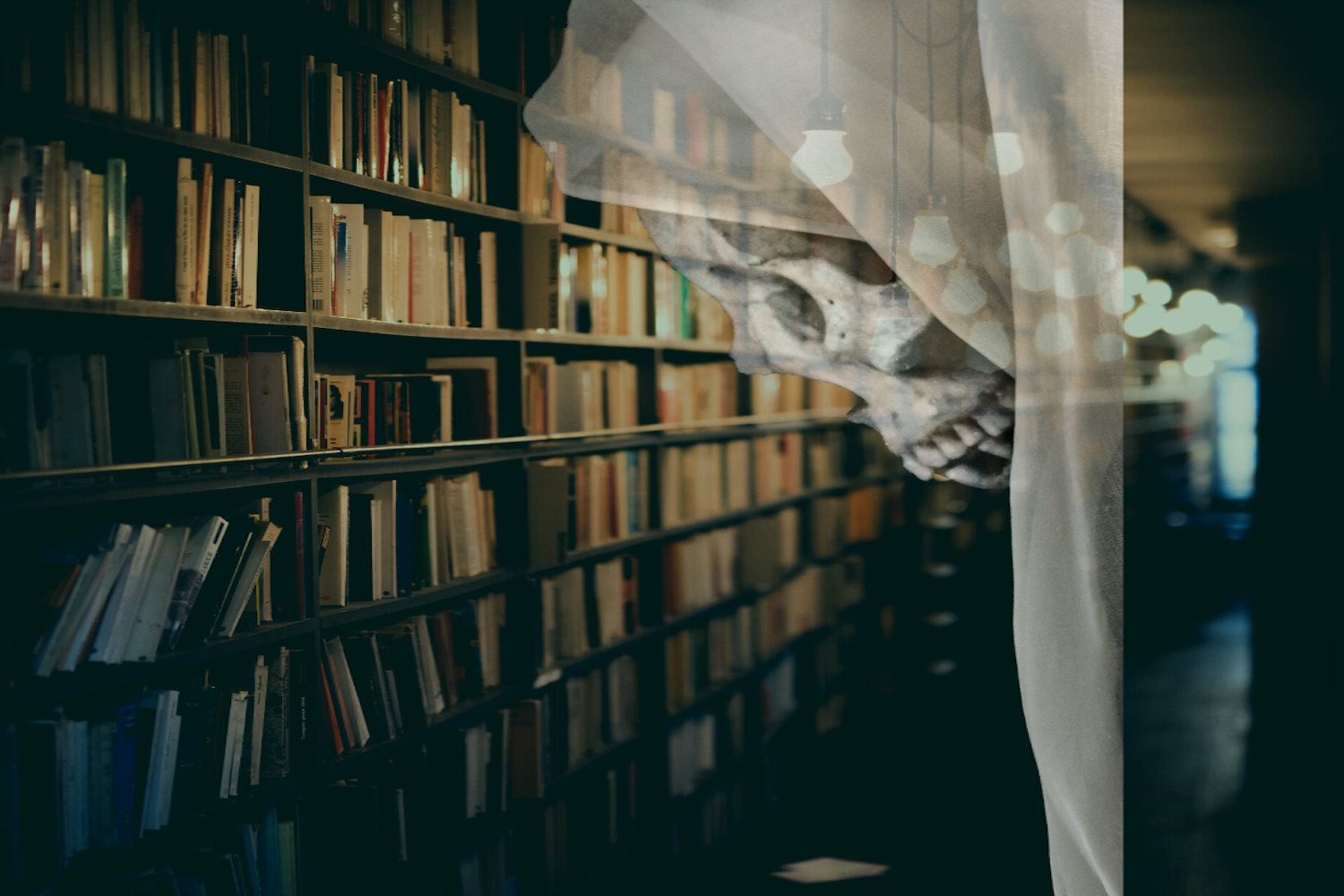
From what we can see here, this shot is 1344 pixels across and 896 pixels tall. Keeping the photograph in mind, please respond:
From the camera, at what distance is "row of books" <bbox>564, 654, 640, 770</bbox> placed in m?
2.85

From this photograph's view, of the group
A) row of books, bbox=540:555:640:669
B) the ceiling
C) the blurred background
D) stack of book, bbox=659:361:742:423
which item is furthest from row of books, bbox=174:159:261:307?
the ceiling

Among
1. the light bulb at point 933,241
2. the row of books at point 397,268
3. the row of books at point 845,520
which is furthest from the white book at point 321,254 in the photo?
the row of books at point 845,520

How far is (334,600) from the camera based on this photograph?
81.3 inches

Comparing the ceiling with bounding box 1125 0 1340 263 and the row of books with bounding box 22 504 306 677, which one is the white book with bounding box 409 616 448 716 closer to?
the row of books with bounding box 22 504 306 677

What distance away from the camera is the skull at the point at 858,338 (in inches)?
51.6

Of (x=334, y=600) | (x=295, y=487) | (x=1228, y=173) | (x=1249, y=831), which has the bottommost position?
(x=1249, y=831)

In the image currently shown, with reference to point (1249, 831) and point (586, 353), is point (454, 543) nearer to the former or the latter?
point (586, 353)

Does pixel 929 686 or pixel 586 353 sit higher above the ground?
pixel 586 353

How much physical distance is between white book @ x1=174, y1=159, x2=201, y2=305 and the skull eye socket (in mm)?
1034

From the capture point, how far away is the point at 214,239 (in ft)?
5.87

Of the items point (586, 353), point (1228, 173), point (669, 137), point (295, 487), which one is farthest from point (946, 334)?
point (1228, 173)

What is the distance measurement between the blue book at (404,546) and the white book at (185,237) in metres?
0.68

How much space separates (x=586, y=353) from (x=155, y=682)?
71.5 inches

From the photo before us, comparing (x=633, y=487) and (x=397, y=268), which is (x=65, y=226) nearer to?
(x=397, y=268)
